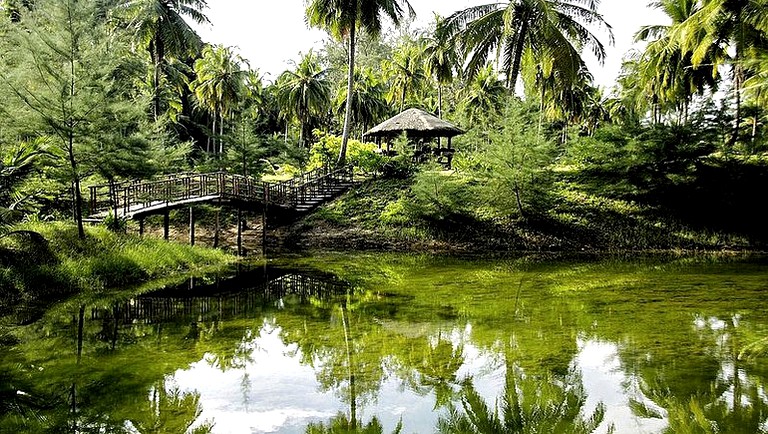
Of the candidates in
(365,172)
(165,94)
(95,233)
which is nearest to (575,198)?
(365,172)

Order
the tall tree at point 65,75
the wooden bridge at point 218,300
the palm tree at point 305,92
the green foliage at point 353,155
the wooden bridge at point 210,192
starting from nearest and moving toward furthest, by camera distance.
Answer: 1. the wooden bridge at point 218,300
2. the tall tree at point 65,75
3. the wooden bridge at point 210,192
4. the green foliage at point 353,155
5. the palm tree at point 305,92

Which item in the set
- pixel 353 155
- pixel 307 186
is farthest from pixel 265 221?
pixel 353 155

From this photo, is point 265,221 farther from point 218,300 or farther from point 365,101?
point 365,101

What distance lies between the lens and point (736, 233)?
76.0ft

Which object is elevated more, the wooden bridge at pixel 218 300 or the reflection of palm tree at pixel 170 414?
the reflection of palm tree at pixel 170 414

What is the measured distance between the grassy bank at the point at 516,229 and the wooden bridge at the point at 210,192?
1616 millimetres

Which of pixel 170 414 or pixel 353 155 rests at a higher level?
pixel 353 155

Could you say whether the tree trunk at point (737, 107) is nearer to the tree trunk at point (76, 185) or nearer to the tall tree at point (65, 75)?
the tall tree at point (65, 75)

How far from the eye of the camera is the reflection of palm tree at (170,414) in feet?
20.3

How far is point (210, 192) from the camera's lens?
893 inches

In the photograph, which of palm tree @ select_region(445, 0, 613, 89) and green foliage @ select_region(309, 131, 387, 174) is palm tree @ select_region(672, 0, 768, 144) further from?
green foliage @ select_region(309, 131, 387, 174)

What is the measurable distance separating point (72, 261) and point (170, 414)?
904 cm

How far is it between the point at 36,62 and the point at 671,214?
71.9 feet

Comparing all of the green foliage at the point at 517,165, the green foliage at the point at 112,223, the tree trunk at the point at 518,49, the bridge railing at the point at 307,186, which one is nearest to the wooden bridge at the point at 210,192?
the bridge railing at the point at 307,186
